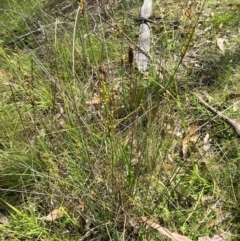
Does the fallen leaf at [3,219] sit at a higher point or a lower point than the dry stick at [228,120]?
lower

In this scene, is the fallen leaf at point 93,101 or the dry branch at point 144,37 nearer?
the fallen leaf at point 93,101

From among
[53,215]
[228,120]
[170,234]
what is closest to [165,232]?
[170,234]


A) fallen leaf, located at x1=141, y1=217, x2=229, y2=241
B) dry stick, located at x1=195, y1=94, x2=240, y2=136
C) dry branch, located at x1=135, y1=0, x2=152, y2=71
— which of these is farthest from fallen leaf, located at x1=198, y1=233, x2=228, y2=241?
dry branch, located at x1=135, y1=0, x2=152, y2=71

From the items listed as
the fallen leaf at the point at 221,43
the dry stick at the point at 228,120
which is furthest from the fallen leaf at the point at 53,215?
the fallen leaf at the point at 221,43

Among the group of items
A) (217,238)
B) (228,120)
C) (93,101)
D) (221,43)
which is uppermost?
(221,43)

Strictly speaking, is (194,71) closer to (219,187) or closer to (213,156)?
(213,156)

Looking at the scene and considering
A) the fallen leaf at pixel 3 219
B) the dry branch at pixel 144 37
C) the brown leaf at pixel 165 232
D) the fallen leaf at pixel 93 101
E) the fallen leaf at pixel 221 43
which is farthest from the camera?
the fallen leaf at pixel 221 43

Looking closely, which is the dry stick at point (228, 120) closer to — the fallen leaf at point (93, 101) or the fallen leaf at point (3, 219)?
the fallen leaf at point (93, 101)

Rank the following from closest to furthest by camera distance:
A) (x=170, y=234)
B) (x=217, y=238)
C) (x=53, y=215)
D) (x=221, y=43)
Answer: (x=170, y=234) < (x=217, y=238) < (x=53, y=215) < (x=221, y=43)

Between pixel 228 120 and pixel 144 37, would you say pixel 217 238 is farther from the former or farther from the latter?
pixel 144 37

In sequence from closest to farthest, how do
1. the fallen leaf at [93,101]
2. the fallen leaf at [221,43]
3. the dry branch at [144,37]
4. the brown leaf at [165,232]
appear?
the brown leaf at [165,232], the fallen leaf at [93,101], the dry branch at [144,37], the fallen leaf at [221,43]

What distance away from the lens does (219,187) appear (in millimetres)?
1823

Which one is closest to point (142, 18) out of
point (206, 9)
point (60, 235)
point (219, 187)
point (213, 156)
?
point (206, 9)

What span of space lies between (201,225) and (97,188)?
50cm
